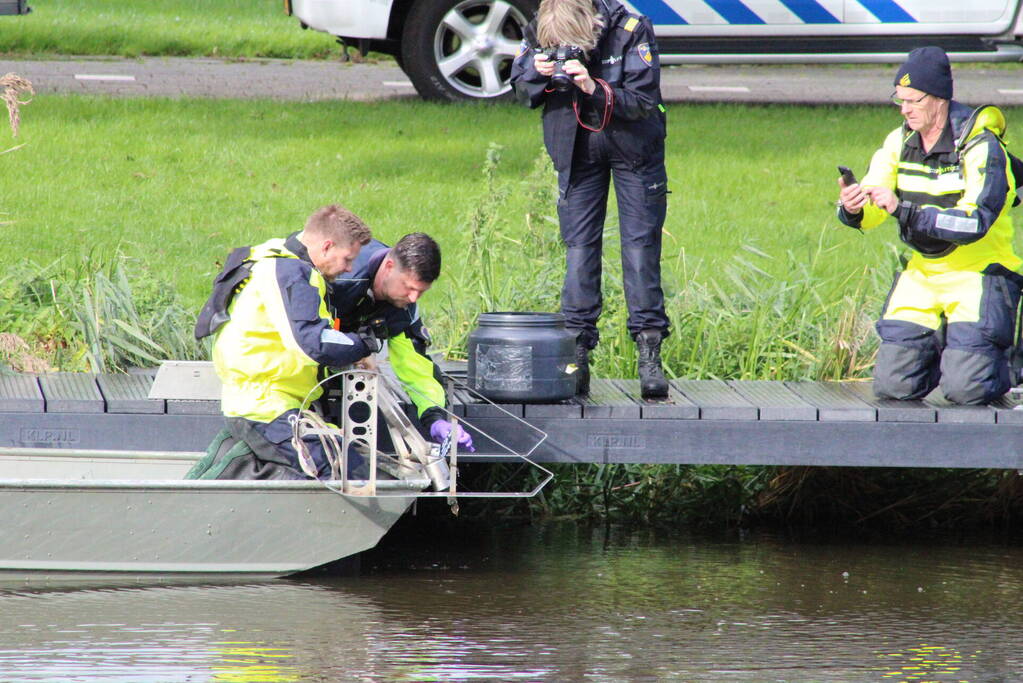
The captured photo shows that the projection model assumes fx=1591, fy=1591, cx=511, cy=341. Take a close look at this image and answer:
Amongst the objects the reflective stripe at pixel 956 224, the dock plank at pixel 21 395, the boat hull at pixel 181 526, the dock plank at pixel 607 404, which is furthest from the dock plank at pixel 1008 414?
the dock plank at pixel 21 395

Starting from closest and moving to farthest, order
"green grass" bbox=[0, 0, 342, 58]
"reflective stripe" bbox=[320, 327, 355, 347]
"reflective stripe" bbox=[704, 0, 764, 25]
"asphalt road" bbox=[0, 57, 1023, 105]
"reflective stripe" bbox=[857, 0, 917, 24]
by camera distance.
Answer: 1. "reflective stripe" bbox=[320, 327, 355, 347]
2. "reflective stripe" bbox=[704, 0, 764, 25]
3. "reflective stripe" bbox=[857, 0, 917, 24]
4. "asphalt road" bbox=[0, 57, 1023, 105]
5. "green grass" bbox=[0, 0, 342, 58]

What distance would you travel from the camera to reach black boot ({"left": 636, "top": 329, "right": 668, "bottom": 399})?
6426 mm

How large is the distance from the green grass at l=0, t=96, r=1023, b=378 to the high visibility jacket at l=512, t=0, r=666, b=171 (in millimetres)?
1370

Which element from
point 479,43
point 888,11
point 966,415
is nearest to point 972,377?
point 966,415

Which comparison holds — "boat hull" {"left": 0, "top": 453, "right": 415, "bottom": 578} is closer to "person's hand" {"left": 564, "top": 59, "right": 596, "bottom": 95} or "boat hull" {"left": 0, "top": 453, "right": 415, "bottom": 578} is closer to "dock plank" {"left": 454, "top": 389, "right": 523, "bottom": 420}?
"dock plank" {"left": 454, "top": 389, "right": 523, "bottom": 420}

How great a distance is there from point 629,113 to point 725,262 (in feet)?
9.09

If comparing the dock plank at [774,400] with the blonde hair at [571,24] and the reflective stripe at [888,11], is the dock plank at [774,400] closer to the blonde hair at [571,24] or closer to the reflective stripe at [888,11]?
the blonde hair at [571,24]

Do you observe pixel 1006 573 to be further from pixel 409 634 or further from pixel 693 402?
pixel 409 634

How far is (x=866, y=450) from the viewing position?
6293 mm

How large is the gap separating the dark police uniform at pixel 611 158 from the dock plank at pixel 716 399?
333 mm

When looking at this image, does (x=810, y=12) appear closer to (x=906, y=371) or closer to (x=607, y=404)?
(x=906, y=371)

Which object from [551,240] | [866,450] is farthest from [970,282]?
[551,240]

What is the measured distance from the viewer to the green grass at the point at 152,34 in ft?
48.6

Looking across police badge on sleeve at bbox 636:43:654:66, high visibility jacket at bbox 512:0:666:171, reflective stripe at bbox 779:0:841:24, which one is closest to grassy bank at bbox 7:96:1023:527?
reflective stripe at bbox 779:0:841:24
